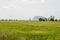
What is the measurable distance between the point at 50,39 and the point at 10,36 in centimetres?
915

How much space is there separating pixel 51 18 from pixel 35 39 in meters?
90.5

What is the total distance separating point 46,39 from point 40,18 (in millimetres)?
93104

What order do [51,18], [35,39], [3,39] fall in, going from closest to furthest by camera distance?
[3,39], [35,39], [51,18]

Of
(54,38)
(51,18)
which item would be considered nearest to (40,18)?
(51,18)

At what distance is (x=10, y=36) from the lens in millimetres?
32219

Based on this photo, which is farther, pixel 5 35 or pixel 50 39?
pixel 50 39

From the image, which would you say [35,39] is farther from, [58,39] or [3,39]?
[3,39]

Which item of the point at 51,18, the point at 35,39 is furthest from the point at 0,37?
the point at 51,18

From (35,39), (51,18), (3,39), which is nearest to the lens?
(3,39)

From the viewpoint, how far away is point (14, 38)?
3192 cm

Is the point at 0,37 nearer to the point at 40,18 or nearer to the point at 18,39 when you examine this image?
the point at 18,39

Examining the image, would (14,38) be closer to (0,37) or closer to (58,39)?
(0,37)

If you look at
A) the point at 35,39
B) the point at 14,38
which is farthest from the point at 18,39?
the point at 35,39

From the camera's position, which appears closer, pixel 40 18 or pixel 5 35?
pixel 5 35
